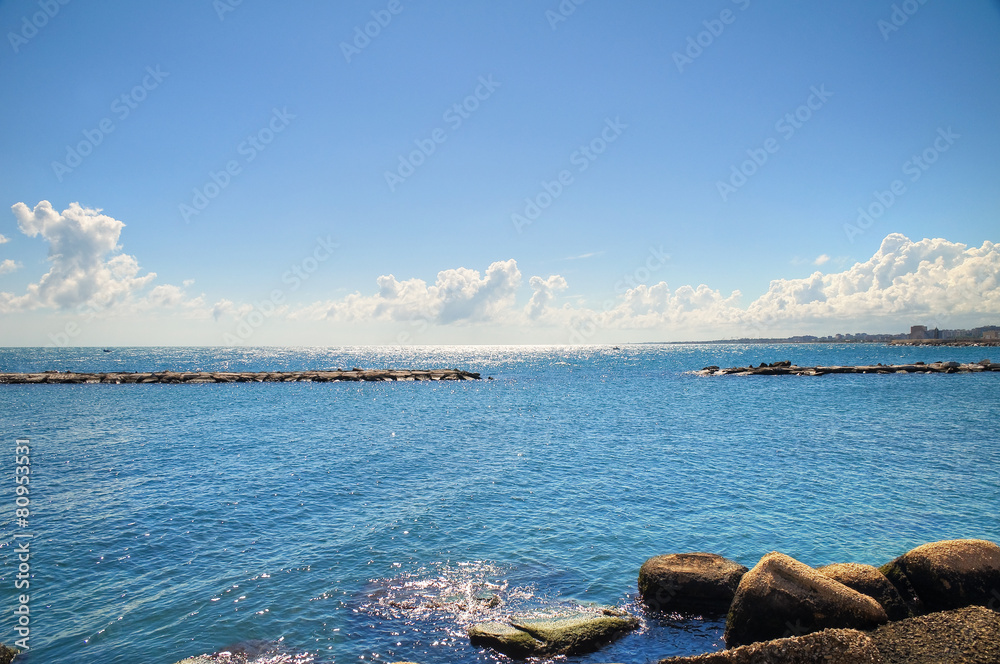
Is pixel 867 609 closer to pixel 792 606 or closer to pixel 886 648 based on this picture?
pixel 886 648

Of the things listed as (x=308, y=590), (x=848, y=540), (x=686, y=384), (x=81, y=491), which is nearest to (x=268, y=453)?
(x=81, y=491)

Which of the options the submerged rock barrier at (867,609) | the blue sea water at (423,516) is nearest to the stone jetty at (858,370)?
the blue sea water at (423,516)

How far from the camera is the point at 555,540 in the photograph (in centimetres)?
1888

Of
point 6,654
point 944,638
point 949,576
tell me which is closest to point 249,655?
point 6,654

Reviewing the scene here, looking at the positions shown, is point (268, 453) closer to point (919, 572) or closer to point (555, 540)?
point (555, 540)

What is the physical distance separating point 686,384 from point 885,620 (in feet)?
262

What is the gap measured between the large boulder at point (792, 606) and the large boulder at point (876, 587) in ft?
3.56

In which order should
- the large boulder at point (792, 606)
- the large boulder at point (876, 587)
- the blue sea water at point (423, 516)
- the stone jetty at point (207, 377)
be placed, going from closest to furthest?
the large boulder at point (792, 606) < the large boulder at point (876, 587) < the blue sea water at point (423, 516) < the stone jetty at point (207, 377)

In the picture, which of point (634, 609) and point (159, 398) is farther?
point (159, 398)

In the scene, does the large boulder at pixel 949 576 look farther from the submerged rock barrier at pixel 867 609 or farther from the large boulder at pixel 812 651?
the large boulder at pixel 812 651

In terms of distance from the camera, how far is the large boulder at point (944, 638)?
30.5ft

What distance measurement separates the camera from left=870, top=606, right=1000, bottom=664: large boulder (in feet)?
30.5

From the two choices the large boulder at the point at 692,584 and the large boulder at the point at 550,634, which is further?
the large boulder at the point at 692,584

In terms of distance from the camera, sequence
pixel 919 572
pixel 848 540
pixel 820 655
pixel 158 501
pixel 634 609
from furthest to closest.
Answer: pixel 158 501, pixel 848 540, pixel 634 609, pixel 919 572, pixel 820 655
